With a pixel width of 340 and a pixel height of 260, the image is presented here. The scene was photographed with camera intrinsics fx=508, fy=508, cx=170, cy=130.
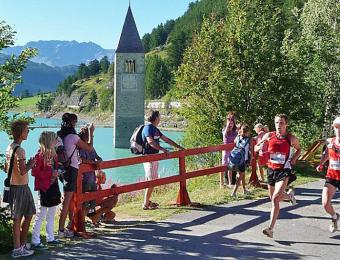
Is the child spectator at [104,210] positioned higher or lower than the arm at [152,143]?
lower

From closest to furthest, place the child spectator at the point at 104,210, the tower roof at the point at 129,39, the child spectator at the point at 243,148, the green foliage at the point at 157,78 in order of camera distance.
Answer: the child spectator at the point at 104,210 → the child spectator at the point at 243,148 → the tower roof at the point at 129,39 → the green foliage at the point at 157,78

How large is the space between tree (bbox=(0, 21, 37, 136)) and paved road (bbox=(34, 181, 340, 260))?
263 cm

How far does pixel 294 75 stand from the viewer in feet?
64.1

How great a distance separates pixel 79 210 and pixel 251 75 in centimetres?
1321

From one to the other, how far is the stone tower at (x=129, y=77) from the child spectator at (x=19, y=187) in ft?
295

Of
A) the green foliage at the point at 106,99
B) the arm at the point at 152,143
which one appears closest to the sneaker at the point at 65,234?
the arm at the point at 152,143

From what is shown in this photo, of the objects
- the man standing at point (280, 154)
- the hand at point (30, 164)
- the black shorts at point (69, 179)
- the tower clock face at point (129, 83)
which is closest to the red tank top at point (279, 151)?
the man standing at point (280, 154)

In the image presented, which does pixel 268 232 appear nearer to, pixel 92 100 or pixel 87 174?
pixel 87 174

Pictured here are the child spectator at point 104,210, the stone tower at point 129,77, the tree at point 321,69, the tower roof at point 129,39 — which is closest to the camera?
the child spectator at point 104,210

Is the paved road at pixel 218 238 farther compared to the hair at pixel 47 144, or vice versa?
the hair at pixel 47 144

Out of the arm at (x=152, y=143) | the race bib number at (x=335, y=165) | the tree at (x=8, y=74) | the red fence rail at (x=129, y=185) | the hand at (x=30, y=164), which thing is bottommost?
the red fence rail at (x=129, y=185)

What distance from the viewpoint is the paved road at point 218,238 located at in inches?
283

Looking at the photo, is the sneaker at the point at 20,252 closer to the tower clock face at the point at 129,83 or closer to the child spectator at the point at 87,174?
the child spectator at the point at 87,174

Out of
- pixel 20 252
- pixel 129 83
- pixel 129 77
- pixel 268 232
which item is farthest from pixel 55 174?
pixel 129 77
